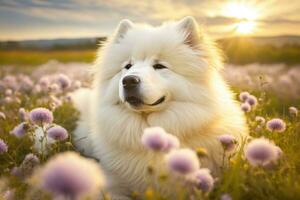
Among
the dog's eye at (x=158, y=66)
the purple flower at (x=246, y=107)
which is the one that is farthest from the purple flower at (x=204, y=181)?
the purple flower at (x=246, y=107)

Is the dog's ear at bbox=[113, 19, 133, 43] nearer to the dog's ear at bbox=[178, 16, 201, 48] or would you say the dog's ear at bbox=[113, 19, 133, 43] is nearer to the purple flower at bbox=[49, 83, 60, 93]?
the dog's ear at bbox=[178, 16, 201, 48]

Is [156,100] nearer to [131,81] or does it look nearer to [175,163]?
[131,81]

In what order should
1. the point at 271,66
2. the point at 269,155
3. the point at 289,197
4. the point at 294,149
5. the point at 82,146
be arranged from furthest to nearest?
the point at 271,66
the point at 82,146
the point at 294,149
the point at 289,197
the point at 269,155

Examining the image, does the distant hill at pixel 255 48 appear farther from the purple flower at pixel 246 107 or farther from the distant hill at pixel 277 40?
the purple flower at pixel 246 107

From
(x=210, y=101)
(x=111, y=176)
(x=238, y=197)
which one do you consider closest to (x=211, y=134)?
(x=210, y=101)

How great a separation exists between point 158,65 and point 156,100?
0.48 meters

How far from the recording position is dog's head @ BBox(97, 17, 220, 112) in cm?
412

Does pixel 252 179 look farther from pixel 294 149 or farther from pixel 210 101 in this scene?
pixel 210 101

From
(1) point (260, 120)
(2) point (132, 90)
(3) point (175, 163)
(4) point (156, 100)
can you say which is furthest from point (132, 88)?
(3) point (175, 163)

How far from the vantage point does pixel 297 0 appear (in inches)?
244

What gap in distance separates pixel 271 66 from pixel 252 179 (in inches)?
290

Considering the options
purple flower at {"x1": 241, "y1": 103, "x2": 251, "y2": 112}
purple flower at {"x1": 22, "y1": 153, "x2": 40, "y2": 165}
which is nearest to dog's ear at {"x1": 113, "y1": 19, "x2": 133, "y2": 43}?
purple flower at {"x1": 241, "y1": 103, "x2": 251, "y2": 112}

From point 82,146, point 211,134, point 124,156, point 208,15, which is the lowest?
point 82,146

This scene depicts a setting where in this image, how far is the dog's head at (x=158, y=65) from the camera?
4.12 meters
